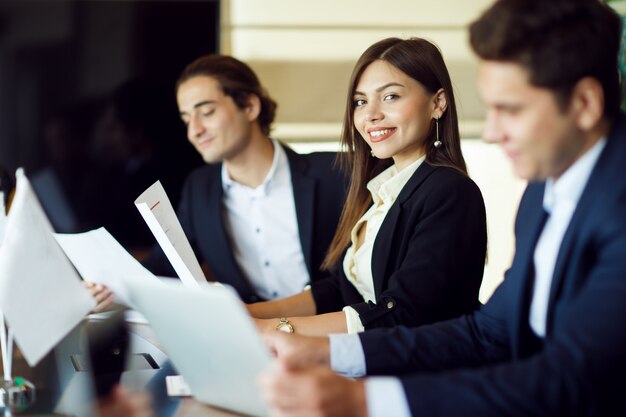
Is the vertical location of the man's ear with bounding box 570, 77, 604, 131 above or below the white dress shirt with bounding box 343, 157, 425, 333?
above

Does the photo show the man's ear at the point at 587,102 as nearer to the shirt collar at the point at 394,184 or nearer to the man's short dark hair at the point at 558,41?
the man's short dark hair at the point at 558,41

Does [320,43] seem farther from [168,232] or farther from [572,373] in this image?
[572,373]

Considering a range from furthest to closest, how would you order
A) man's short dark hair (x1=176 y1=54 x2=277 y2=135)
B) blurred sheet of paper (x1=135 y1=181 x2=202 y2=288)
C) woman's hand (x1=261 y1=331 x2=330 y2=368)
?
man's short dark hair (x1=176 y1=54 x2=277 y2=135) < blurred sheet of paper (x1=135 y1=181 x2=202 y2=288) < woman's hand (x1=261 y1=331 x2=330 y2=368)

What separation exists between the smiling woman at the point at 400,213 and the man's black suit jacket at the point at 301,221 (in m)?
0.34

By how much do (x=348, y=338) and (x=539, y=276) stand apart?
0.36 meters

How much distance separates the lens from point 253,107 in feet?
10.1

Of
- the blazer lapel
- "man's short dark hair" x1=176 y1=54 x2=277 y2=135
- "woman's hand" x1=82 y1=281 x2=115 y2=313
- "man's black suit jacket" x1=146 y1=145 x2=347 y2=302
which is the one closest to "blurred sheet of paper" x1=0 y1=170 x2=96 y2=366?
"woman's hand" x1=82 y1=281 x2=115 y2=313

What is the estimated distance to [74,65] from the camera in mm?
3762

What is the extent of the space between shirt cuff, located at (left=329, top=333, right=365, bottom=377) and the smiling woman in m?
0.36

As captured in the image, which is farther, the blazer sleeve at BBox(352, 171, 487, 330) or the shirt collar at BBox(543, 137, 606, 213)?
the blazer sleeve at BBox(352, 171, 487, 330)

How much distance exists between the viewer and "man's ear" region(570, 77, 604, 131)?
1.20m

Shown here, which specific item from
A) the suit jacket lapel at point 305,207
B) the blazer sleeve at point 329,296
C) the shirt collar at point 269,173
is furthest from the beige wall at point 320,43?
the blazer sleeve at point 329,296

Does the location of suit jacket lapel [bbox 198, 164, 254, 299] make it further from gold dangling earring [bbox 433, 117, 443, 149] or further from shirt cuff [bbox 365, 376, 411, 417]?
shirt cuff [bbox 365, 376, 411, 417]

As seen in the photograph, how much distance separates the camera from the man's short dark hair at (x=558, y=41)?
1.19 meters
